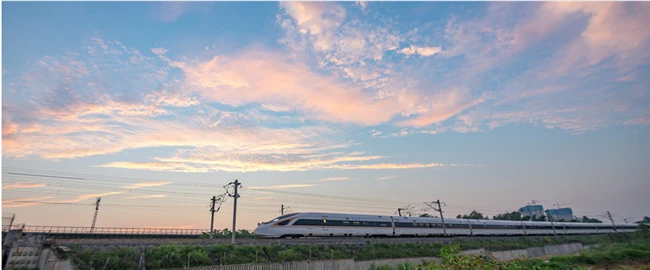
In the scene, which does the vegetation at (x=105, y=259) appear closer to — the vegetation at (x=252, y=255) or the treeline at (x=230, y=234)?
the vegetation at (x=252, y=255)

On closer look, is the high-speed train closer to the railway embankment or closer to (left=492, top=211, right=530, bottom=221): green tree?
the railway embankment

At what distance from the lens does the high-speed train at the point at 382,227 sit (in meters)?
33.2

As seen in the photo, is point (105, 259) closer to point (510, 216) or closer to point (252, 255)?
point (252, 255)

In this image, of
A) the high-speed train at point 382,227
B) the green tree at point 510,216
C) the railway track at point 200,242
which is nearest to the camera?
the railway track at point 200,242

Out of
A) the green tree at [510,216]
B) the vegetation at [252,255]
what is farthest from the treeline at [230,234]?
the green tree at [510,216]

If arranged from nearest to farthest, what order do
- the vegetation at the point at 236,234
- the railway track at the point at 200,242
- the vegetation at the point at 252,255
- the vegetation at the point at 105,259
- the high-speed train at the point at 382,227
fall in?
the vegetation at the point at 105,259
the vegetation at the point at 252,255
the railway track at the point at 200,242
the high-speed train at the point at 382,227
the vegetation at the point at 236,234

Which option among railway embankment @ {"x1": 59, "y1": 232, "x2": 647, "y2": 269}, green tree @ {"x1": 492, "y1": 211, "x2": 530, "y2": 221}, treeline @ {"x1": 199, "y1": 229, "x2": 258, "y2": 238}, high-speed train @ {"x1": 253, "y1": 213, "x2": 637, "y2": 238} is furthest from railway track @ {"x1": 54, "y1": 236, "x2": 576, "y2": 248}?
green tree @ {"x1": 492, "y1": 211, "x2": 530, "y2": 221}

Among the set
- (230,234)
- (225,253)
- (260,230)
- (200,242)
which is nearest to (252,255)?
(225,253)

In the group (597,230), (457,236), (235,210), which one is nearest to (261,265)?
(235,210)

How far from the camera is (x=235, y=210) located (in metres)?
33.9

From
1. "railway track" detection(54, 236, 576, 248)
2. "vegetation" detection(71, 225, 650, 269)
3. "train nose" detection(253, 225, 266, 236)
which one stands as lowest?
"vegetation" detection(71, 225, 650, 269)

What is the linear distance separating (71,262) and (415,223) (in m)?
41.2

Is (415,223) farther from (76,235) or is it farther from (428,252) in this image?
(76,235)

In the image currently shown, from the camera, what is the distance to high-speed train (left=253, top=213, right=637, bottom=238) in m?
33.2
